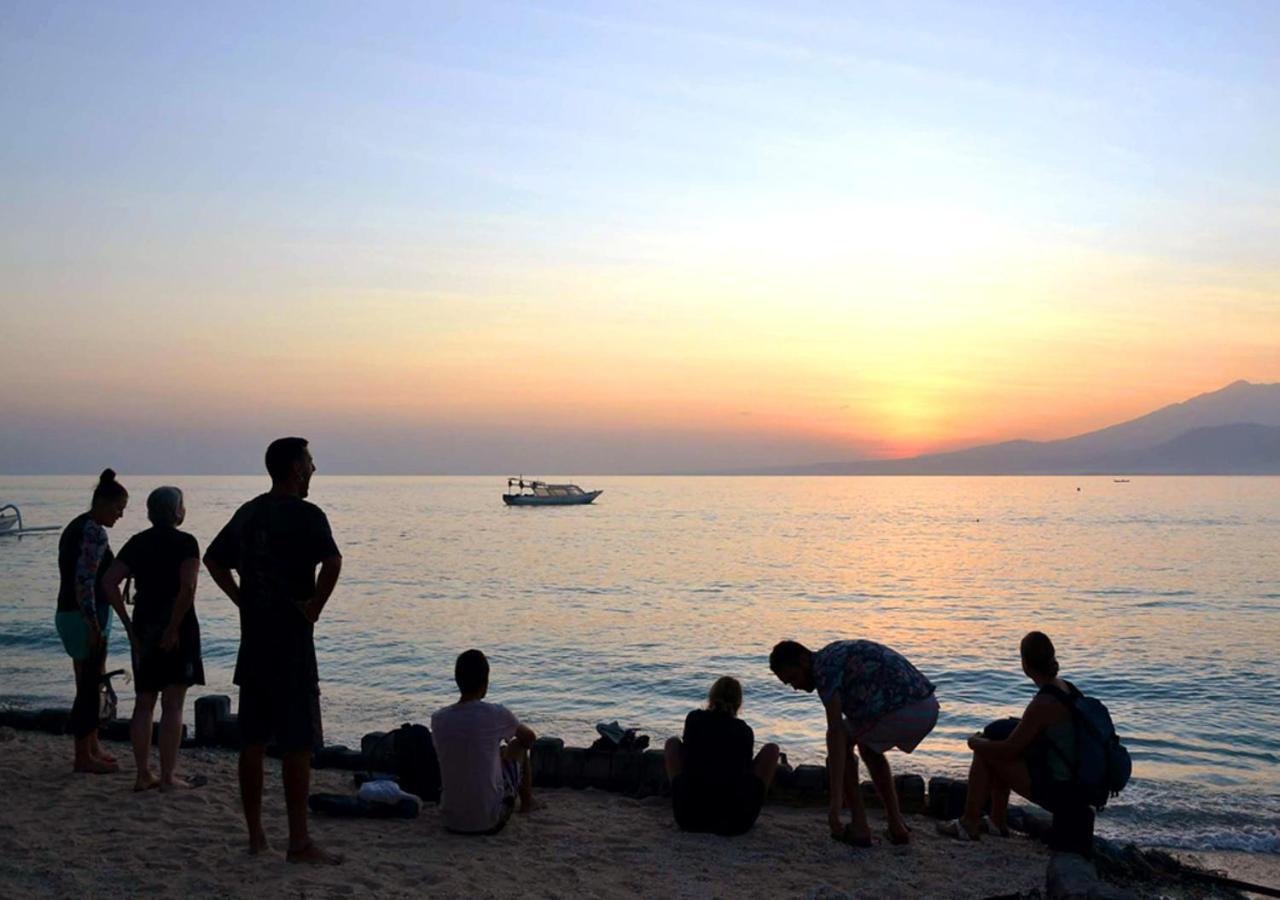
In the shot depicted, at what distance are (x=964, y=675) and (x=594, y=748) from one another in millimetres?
12885

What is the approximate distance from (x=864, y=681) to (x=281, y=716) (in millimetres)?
3584

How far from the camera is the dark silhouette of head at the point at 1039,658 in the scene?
6.16 m

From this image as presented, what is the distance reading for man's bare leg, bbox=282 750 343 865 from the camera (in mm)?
5555

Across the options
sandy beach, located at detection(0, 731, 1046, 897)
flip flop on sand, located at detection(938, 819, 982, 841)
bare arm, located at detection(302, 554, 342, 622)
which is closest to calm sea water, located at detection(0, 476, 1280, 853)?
flip flop on sand, located at detection(938, 819, 982, 841)

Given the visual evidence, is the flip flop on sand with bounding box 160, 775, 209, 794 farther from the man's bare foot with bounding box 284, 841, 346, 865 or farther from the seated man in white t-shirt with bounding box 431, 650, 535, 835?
the seated man in white t-shirt with bounding box 431, 650, 535, 835

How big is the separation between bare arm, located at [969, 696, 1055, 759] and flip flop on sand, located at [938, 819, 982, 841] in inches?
25.9

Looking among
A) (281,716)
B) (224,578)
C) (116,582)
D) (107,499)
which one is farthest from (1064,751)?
(107,499)

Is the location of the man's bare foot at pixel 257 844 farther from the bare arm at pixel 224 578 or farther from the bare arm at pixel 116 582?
the bare arm at pixel 116 582

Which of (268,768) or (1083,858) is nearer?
(1083,858)

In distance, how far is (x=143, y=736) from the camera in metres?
7.27

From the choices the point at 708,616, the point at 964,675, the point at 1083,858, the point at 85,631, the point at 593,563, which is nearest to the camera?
the point at 1083,858

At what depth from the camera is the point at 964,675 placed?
19250mm

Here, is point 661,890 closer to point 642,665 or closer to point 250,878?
point 250,878

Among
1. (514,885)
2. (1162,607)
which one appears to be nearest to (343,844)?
(514,885)
